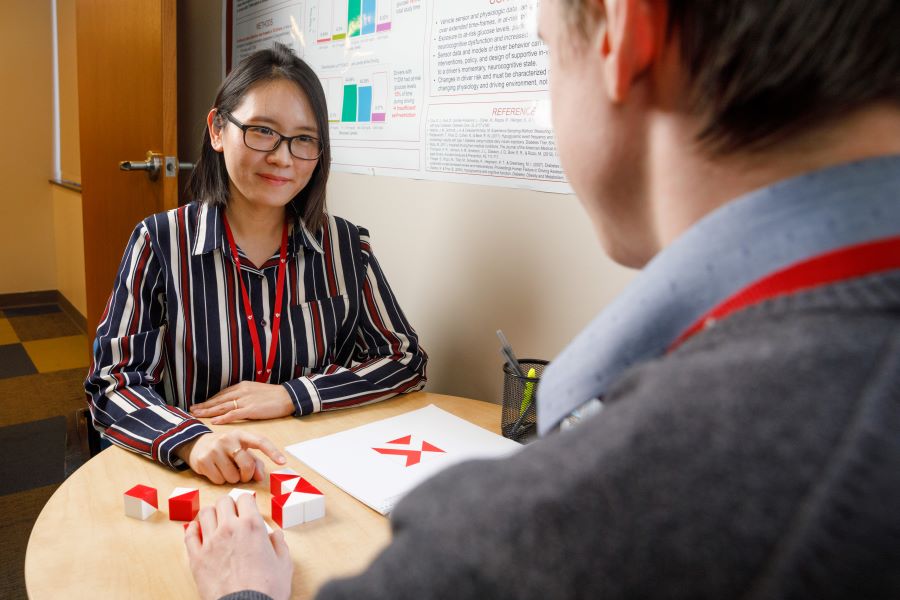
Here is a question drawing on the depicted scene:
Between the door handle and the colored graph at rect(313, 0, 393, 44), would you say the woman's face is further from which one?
the door handle

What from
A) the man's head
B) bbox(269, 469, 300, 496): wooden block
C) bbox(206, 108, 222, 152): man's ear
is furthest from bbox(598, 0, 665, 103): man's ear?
bbox(206, 108, 222, 152): man's ear

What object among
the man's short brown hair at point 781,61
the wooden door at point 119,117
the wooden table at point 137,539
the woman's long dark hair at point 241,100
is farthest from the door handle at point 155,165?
the man's short brown hair at point 781,61

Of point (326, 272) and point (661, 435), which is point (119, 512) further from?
point (661, 435)

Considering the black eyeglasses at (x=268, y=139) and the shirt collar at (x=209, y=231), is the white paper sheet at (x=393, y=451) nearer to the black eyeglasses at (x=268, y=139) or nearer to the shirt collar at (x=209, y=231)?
the shirt collar at (x=209, y=231)

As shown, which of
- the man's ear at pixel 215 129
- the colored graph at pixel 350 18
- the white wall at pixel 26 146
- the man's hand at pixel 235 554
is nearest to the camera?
the man's hand at pixel 235 554

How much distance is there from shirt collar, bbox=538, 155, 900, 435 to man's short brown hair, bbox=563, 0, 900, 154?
0.03 metres

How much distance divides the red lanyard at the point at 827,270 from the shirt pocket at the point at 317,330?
1.29 m

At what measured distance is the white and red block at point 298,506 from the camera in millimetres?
861

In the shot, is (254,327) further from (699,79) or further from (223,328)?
(699,79)

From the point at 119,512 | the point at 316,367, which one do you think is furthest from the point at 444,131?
the point at 119,512

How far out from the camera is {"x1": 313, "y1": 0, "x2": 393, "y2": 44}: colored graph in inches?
70.9

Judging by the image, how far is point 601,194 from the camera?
39cm

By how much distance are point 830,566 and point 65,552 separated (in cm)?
86

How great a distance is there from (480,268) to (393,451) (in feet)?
2.13
